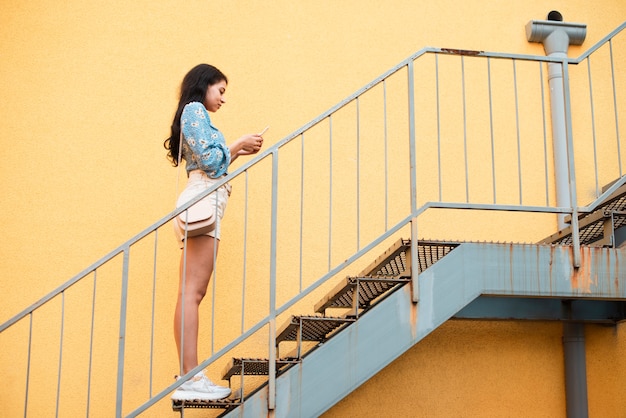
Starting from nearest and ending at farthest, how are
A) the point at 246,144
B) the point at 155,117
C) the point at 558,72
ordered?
the point at 246,144, the point at 155,117, the point at 558,72

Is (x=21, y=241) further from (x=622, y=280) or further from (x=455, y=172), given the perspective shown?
(x=622, y=280)

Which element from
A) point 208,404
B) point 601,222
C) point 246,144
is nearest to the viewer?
point 208,404

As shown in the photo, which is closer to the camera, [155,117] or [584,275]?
[584,275]

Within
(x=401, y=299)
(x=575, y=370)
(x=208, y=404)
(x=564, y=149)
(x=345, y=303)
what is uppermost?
(x=564, y=149)

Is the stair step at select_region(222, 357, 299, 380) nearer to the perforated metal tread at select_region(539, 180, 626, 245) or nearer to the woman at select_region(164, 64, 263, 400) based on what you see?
the woman at select_region(164, 64, 263, 400)

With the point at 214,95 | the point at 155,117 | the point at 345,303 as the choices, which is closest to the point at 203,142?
the point at 214,95

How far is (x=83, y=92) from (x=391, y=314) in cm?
304

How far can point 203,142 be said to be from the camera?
4.98m

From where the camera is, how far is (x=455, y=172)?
6855 mm

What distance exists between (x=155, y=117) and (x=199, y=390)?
2500 mm

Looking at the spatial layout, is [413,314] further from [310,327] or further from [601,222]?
[601,222]

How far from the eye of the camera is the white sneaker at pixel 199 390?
15.5 feet

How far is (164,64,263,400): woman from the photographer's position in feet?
15.7

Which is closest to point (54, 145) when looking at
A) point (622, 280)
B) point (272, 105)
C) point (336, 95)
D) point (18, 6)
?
point (18, 6)
